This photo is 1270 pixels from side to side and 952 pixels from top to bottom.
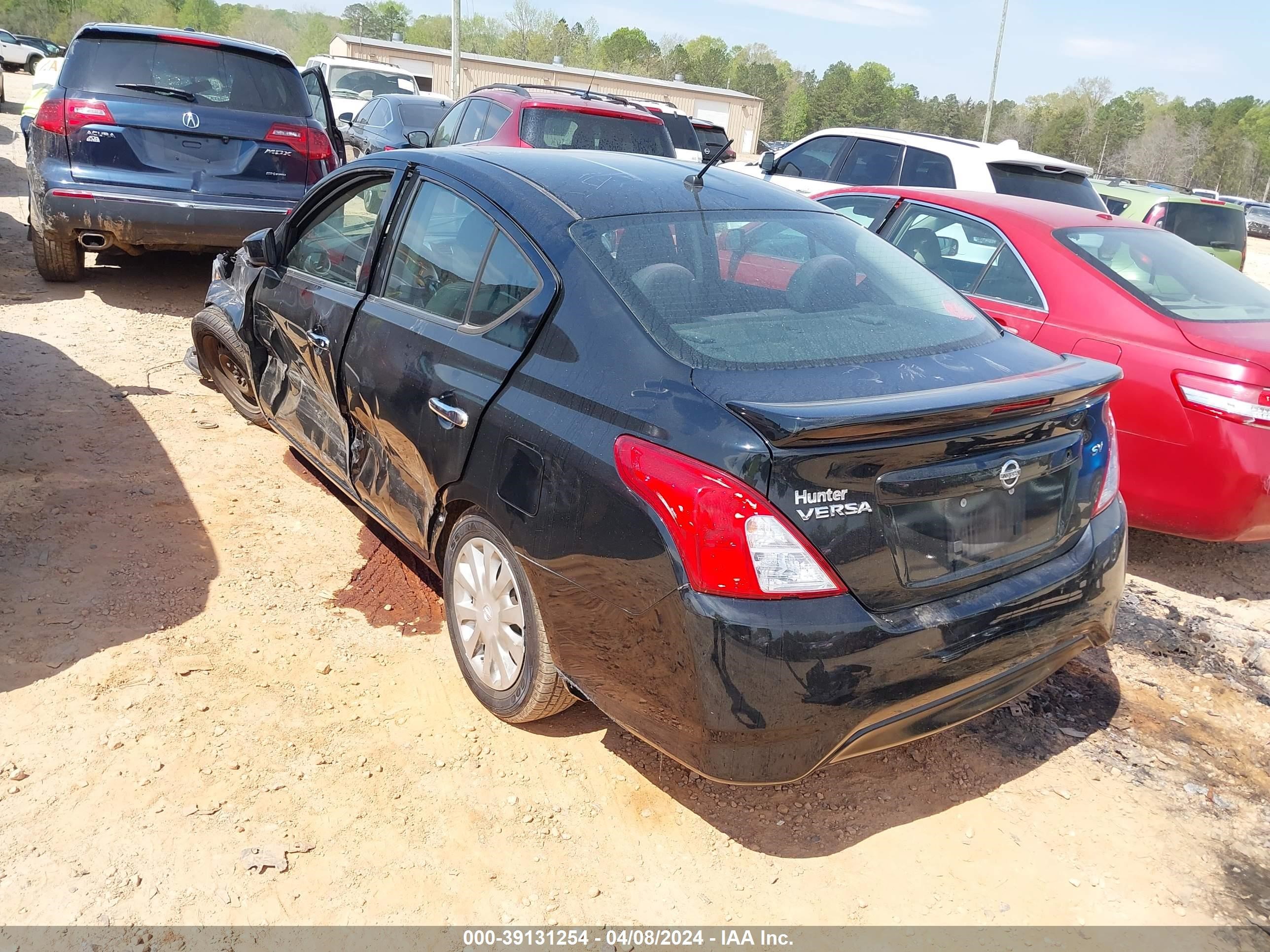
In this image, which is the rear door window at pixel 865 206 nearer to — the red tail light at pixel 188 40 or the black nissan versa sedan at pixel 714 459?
the black nissan versa sedan at pixel 714 459

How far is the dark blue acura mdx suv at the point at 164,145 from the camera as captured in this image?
6480 mm

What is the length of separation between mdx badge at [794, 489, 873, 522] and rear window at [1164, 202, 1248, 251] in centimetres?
950

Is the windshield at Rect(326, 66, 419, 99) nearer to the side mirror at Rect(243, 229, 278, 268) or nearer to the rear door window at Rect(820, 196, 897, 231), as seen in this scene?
the rear door window at Rect(820, 196, 897, 231)

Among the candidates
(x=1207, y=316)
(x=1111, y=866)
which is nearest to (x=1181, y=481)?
(x=1207, y=316)

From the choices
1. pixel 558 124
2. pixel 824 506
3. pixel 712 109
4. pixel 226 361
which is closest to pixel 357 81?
pixel 558 124

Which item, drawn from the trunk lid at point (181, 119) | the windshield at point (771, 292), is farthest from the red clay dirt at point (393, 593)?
the trunk lid at point (181, 119)

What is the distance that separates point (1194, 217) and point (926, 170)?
12.7ft

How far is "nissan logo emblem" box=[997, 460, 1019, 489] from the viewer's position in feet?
8.14

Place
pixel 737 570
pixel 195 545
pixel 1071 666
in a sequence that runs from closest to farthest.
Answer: pixel 737 570
pixel 1071 666
pixel 195 545

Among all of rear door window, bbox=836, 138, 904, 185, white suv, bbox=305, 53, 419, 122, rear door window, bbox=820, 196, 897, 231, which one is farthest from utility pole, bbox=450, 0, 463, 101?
rear door window, bbox=820, 196, 897, 231

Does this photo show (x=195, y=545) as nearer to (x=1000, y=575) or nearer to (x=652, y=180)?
(x=652, y=180)

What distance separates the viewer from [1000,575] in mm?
2555

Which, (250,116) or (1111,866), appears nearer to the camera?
(1111,866)

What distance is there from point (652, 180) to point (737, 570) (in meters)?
1.65
